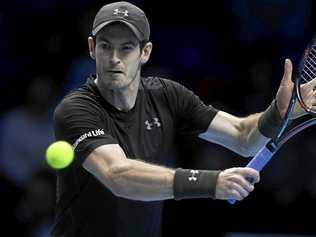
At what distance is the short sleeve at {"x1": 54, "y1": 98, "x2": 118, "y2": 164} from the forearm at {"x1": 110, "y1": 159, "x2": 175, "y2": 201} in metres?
0.25

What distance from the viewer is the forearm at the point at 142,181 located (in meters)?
4.19

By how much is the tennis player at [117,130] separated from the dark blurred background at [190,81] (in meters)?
2.28

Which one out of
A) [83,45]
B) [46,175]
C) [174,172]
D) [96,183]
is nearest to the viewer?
[174,172]

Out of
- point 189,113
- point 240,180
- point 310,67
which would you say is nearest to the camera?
point 240,180

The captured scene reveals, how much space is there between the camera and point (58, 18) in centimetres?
840

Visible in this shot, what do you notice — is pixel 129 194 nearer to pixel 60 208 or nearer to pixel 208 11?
pixel 60 208

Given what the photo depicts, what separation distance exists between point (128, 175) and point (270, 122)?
1.10m

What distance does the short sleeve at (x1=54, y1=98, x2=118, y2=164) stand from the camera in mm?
4551

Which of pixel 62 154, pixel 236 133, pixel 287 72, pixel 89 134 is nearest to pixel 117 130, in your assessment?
pixel 89 134

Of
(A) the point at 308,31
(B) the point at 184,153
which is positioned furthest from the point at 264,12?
(B) the point at 184,153

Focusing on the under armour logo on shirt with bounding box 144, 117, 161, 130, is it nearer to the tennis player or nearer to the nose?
the tennis player

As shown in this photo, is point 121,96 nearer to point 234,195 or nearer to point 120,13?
point 120,13

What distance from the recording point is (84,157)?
455 cm

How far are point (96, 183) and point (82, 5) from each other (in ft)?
13.3
